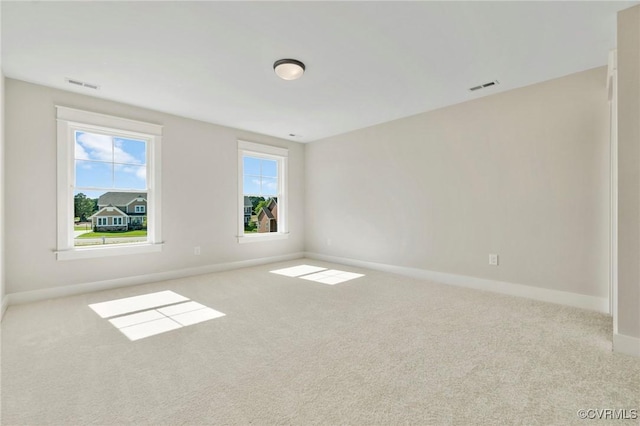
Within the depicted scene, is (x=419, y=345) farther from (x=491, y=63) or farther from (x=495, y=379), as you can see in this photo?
(x=491, y=63)

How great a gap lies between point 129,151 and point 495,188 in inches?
194

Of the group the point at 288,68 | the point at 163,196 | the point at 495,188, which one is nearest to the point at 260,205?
the point at 163,196

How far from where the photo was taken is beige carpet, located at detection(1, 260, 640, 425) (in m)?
1.47

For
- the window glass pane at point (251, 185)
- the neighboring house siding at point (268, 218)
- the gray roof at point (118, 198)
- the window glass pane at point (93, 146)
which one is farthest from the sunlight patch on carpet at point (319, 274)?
the window glass pane at point (93, 146)

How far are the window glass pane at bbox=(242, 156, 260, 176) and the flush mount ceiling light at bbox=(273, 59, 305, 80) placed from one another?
261cm

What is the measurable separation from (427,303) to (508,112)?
98.0 inches

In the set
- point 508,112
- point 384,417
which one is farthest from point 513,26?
point 384,417

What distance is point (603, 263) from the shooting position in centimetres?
287

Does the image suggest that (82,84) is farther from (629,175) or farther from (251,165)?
(629,175)

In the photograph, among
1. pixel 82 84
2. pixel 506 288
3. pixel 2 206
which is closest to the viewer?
pixel 2 206

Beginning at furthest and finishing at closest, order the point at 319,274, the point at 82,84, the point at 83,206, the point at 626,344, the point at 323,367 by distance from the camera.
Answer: the point at 319,274, the point at 83,206, the point at 82,84, the point at 626,344, the point at 323,367

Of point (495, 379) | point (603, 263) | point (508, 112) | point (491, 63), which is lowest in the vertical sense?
point (495, 379)

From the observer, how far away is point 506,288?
11.5 feet

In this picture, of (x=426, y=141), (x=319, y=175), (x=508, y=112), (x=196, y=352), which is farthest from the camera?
(x=319, y=175)
